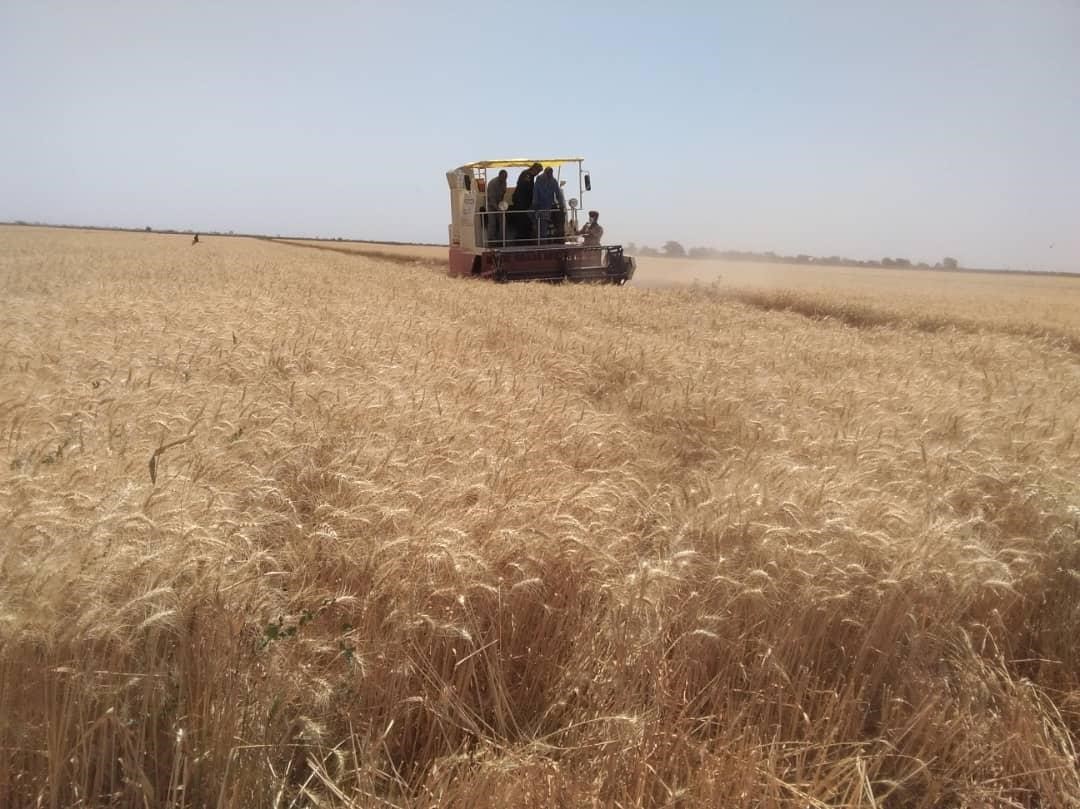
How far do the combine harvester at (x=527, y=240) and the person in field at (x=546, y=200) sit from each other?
26 millimetres

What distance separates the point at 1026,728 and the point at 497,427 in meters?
2.44

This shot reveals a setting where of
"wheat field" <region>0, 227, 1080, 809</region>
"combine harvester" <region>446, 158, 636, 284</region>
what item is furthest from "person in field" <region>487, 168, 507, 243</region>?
"wheat field" <region>0, 227, 1080, 809</region>

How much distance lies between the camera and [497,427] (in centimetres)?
354

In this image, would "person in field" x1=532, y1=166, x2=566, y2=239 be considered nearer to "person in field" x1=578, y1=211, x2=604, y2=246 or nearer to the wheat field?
"person in field" x1=578, y1=211, x2=604, y2=246

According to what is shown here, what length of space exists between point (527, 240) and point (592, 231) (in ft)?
6.32

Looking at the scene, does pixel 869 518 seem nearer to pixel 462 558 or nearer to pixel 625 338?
pixel 462 558

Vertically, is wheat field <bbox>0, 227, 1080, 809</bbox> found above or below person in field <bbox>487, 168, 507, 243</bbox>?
below

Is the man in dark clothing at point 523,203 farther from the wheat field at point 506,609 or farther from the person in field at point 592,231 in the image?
the wheat field at point 506,609

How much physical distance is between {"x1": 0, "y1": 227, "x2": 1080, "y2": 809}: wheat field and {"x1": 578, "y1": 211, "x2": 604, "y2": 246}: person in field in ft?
48.3

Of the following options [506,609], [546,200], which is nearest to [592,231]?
[546,200]

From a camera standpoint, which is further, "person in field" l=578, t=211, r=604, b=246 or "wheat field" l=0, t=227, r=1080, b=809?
"person in field" l=578, t=211, r=604, b=246

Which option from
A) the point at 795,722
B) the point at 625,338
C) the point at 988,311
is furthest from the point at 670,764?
the point at 988,311

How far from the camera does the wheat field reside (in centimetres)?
170

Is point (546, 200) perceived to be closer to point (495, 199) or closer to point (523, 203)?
point (523, 203)
